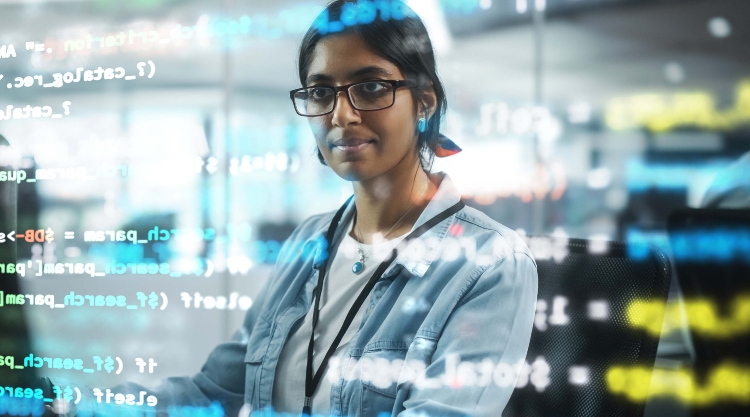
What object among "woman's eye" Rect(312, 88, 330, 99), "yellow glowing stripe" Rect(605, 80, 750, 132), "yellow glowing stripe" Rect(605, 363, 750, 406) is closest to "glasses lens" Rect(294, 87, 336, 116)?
"woman's eye" Rect(312, 88, 330, 99)

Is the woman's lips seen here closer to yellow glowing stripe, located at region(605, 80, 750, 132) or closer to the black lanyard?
the black lanyard

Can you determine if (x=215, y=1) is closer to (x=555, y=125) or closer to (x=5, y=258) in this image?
(x=5, y=258)

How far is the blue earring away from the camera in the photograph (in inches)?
34.8

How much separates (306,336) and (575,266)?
439 mm

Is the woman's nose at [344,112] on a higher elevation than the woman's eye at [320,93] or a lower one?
lower

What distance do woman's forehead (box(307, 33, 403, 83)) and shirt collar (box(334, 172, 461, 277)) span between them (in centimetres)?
20

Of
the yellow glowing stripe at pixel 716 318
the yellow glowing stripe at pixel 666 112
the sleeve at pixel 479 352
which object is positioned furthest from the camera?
the yellow glowing stripe at pixel 666 112

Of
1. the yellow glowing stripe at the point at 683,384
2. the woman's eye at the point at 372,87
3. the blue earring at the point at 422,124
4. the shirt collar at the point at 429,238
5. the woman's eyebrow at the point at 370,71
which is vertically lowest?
the yellow glowing stripe at the point at 683,384

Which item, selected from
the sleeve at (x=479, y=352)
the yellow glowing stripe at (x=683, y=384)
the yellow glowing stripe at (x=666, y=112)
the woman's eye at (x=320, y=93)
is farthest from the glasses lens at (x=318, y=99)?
the yellow glowing stripe at (x=666, y=112)

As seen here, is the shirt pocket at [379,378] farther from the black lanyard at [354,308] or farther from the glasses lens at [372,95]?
the glasses lens at [372,95]

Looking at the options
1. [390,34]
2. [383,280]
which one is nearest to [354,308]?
[383,280]

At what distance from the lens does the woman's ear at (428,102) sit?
0.87m

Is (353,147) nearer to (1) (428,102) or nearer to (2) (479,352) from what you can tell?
(1) (428,102)

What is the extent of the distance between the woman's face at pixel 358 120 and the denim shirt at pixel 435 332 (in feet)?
0.36
